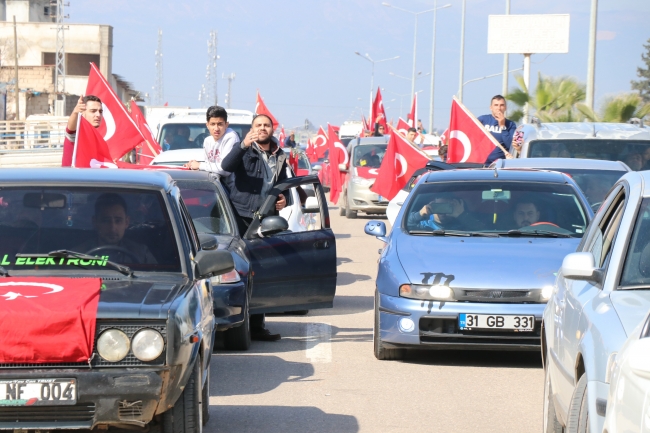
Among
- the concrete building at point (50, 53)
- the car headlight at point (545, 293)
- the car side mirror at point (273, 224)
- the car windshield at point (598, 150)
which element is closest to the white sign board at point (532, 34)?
the concrete building at point (50, 53)

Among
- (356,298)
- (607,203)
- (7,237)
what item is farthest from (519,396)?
(356,298)

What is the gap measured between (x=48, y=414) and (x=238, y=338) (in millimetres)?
4455

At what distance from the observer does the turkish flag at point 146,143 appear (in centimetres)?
1607

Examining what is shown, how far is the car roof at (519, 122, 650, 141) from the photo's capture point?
14.3m

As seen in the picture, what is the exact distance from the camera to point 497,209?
978 cm

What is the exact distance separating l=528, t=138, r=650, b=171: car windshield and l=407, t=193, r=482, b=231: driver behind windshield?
466 centimetres

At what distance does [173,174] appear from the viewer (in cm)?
989

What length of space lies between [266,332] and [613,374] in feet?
21.2

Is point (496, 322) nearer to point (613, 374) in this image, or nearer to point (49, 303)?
point (49, 303)

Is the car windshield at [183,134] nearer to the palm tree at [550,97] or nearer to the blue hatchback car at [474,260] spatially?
the blue hatchback car at [474,260]

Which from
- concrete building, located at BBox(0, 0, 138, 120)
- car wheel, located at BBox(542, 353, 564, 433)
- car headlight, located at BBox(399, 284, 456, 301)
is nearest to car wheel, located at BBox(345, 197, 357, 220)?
car headlight, located at BBox(399, 284, 456, 301)

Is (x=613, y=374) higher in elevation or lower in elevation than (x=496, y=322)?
higher

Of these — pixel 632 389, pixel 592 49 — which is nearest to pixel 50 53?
pixel 592 49

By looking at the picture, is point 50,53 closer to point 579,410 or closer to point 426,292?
point 426,292
